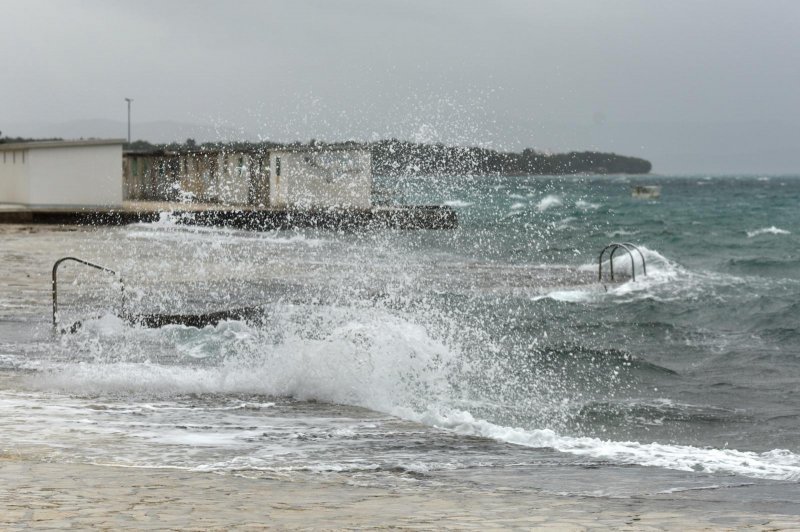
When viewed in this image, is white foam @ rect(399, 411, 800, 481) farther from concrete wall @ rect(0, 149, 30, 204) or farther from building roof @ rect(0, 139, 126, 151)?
concrete wall @ rect(0, 149, 30, 204)

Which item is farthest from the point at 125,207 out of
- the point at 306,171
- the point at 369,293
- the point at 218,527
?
the point at 218,527

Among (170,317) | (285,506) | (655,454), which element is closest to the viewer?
(285,506)

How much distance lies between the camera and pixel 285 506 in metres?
6.25

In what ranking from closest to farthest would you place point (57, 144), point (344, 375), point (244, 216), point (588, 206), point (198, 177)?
point (344, 375), point (57, 144), point (244, 216), point (198, 177), point (588, 206)

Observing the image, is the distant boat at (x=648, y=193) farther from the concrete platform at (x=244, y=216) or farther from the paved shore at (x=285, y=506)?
the paved shore at (x=285, y=506)

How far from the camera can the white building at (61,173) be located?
4462 cm

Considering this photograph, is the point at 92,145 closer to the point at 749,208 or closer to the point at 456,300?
the point at 456,300

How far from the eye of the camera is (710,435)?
11.3m

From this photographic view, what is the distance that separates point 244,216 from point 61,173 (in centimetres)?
786

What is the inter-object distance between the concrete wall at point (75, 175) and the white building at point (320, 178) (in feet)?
22.9

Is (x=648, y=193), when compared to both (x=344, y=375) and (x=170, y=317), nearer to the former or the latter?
(x=170, y=317)

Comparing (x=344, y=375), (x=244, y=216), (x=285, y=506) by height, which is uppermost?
(x=244, y=216)

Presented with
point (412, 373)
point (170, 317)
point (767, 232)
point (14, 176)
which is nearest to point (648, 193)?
point (767, 232)

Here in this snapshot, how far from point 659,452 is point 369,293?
593 inches
